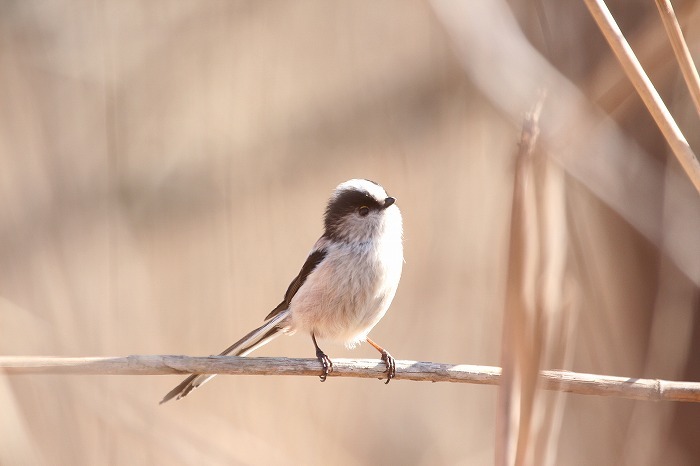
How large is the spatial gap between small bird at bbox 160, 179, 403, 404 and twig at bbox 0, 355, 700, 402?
1.87 ft

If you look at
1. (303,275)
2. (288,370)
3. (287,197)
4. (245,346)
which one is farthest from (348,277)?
(287,197)

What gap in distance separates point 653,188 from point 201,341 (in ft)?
6.54

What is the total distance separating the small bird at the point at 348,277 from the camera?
6.89 feet

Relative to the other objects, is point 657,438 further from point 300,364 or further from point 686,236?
point 300,364

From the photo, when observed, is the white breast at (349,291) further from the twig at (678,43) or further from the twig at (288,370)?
the twig at (678,43)

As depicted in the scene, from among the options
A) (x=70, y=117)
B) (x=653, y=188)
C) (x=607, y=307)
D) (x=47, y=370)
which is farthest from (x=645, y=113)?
(x=70, y=117)

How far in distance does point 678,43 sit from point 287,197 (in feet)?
7.02

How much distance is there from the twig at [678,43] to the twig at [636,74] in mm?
71

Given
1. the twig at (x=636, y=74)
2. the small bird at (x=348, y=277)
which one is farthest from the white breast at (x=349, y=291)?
the twig at (x=636, y=74)

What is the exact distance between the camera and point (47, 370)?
1.20 meters

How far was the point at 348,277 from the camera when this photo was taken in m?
2.12

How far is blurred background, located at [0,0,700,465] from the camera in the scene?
239cm

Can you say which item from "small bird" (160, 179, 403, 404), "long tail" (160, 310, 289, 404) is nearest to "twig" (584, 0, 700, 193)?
"small bird" (160, 179, 403, 404)

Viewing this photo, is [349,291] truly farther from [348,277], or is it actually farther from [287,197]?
[287,197]
